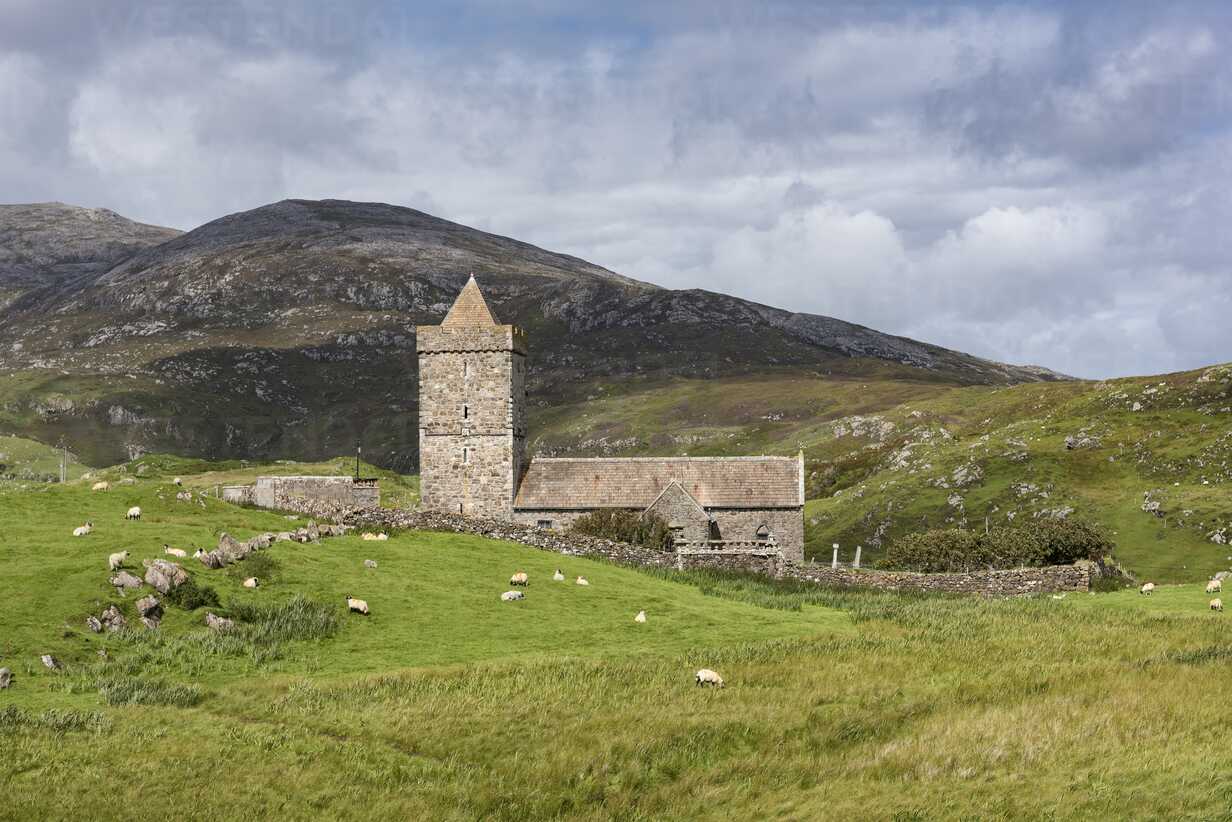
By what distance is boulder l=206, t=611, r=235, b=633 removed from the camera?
1029 inches

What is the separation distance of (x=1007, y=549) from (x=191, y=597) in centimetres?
3946

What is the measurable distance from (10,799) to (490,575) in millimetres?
19393

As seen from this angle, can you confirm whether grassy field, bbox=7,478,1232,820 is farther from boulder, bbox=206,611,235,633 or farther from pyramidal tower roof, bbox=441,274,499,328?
pyramidal tower roof, bbox=441,274,499,328

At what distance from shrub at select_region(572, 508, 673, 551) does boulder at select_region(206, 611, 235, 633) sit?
30.1 m

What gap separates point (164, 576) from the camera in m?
26.9

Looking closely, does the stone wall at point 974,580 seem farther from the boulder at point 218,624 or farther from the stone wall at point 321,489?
the boulder at point 218,624

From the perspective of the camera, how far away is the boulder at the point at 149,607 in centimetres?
2573

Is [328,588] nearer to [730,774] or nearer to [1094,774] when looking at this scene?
[730,774]

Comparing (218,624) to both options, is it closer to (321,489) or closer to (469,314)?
(469,314)

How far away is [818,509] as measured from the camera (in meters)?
106

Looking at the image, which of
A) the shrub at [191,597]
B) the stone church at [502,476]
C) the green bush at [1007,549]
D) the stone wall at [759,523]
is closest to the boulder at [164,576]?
the shrub at [191,597]

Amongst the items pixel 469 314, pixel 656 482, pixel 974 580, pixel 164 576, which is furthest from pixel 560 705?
pixel 469 314

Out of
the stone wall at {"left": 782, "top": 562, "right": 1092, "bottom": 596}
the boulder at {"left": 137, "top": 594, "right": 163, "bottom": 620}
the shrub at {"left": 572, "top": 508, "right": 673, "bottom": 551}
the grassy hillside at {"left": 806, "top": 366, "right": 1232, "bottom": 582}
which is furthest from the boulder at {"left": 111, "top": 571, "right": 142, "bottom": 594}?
the grassy hillside at {"left": 806, "top": 366, "right": 1232, "bottom": 582}

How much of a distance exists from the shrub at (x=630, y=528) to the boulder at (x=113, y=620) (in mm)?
31600
